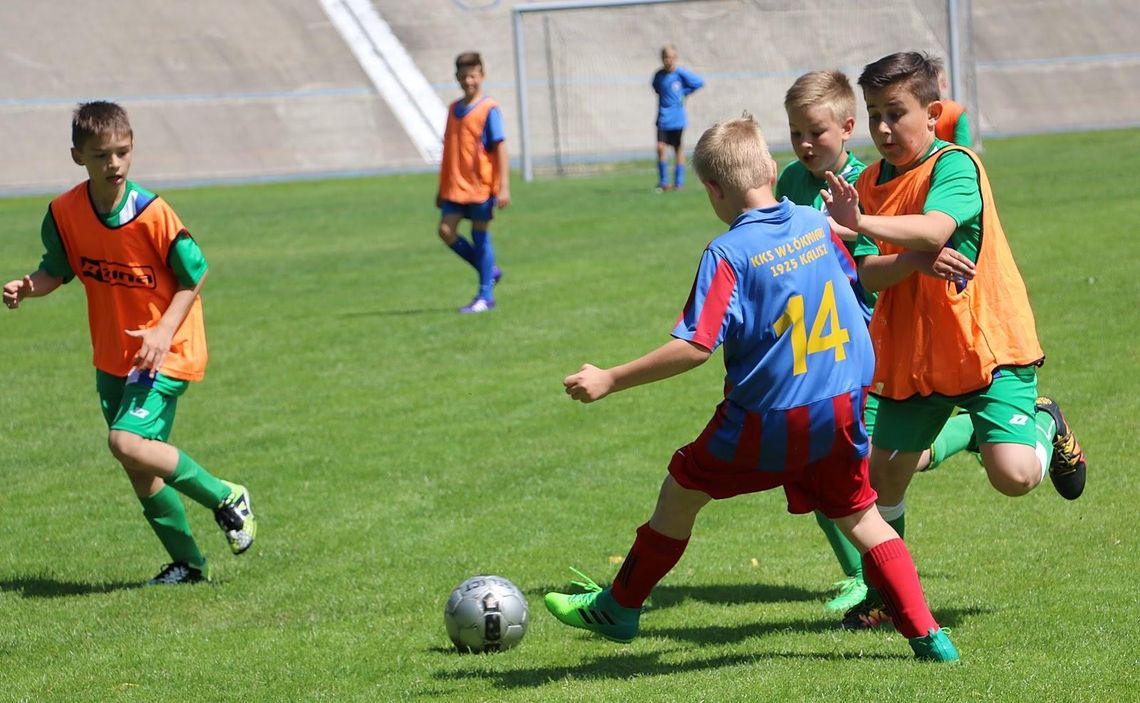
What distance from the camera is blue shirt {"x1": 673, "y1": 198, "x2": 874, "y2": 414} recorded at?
3.97 metres

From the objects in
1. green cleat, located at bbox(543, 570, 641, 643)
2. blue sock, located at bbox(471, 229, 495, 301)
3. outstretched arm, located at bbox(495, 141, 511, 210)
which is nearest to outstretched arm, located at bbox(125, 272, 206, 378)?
green cleat, located at bbox(543, 570, 641, 643)

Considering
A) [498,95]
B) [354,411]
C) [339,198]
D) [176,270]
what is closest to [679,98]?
[339,198]

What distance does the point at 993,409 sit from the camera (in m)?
4.57

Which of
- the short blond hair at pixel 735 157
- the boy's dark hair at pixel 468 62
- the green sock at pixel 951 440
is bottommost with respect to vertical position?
the green sock at pixel 951 440

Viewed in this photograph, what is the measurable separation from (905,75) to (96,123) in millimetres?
3189

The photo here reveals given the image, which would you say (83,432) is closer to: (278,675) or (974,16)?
(278,675)

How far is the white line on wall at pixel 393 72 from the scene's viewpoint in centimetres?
3112

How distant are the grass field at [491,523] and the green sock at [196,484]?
35 cm

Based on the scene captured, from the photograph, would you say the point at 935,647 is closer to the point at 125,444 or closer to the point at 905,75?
the point at 905,75

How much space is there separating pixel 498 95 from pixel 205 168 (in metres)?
7.17

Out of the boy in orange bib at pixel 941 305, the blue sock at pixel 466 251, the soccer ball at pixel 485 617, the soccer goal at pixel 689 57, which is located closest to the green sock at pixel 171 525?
the soccer ball at pixel 485 617

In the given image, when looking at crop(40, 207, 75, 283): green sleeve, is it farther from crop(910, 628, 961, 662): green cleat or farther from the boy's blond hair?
crop(910, 628, 961, 662): green cleat

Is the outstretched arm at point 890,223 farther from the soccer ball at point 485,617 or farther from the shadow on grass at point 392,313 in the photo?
the shadow on grass at point 392,313

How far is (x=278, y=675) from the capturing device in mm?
4707
